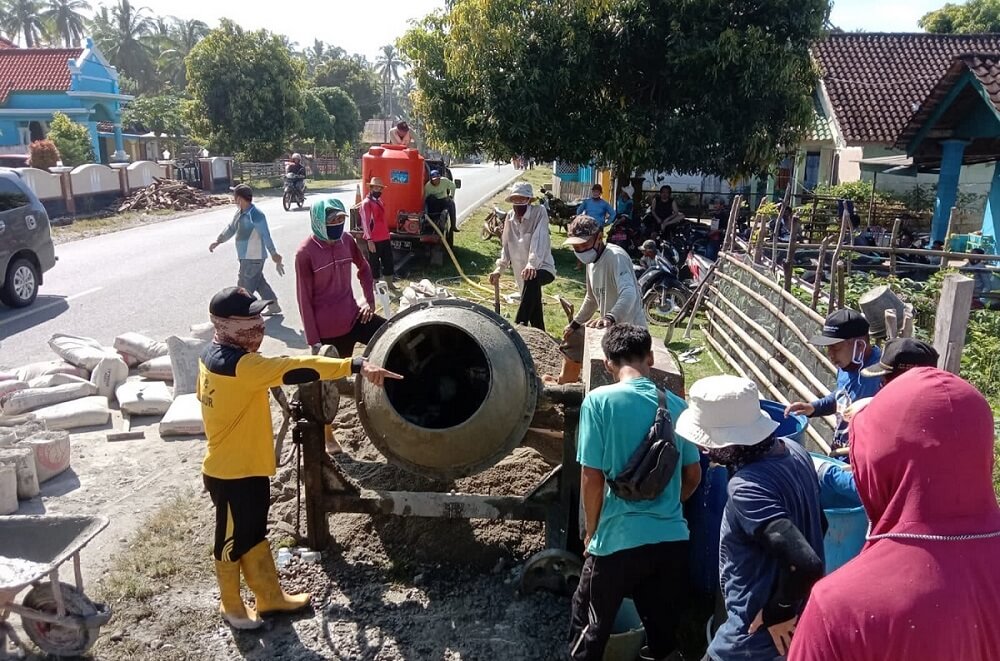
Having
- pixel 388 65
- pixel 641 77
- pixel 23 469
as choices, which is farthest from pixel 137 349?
pixel 388 65

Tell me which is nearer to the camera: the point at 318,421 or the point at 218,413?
the point at 218,413

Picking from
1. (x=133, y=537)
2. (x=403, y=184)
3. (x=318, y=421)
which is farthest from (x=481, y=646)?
(x=403, y=184)

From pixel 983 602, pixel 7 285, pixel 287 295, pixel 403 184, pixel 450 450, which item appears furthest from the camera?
pixel 403 184

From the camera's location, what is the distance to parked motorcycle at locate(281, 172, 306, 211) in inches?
853

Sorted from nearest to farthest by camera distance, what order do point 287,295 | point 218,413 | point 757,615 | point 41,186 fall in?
1. point 757,615
2. point 218,413
3. point 287,295
4. point 41,186

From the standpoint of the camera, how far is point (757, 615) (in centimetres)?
237

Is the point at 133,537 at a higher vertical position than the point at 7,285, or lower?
lower

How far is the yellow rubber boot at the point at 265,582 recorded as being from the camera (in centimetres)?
367

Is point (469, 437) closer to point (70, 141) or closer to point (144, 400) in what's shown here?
point (144, 400)

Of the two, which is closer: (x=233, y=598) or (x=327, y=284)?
(x=233, y=598)

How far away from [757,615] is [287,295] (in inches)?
367

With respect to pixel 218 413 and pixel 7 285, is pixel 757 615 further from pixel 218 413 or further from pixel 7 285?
pixel 7 285

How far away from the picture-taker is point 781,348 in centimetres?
665

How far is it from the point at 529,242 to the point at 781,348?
8.68ft
